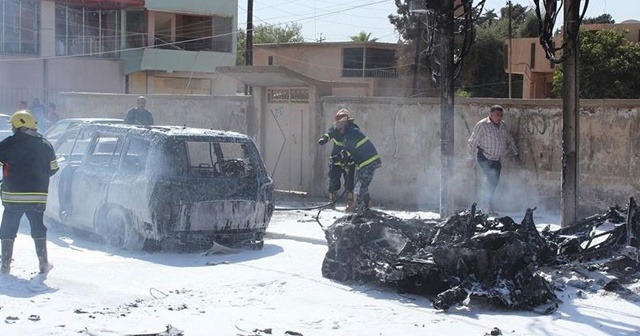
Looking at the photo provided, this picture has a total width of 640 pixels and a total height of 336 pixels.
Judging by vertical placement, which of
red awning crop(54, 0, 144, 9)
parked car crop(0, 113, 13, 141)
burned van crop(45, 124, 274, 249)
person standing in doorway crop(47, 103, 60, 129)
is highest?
red awning crop(54, 0, 144, 9)

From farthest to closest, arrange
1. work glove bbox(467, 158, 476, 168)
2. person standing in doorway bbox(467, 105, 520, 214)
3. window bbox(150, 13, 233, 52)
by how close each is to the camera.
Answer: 1. window bbox(150, 13, 233, 52)
2. work glove bbox(467, 158, 476, 168)
3. person standing in doorway bbox(467, 105, 520, 214)

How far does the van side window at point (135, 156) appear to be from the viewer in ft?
37.9

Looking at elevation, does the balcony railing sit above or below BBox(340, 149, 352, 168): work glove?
above

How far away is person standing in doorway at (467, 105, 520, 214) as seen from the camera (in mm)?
14273

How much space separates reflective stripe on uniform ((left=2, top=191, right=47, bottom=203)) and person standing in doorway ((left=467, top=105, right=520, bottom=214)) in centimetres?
708

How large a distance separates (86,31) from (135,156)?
3470cm

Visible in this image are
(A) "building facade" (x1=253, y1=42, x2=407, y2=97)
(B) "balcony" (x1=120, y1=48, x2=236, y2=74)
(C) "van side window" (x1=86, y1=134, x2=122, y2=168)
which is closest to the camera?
(C) "van side window" (x1=86, y1=134, x2=122, y2=168)

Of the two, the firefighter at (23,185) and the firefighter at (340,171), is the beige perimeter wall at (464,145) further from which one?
the firefighter at (23,185)

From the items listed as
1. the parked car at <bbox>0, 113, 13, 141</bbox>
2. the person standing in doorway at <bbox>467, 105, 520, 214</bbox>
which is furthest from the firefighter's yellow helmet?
the parked car at <bbox>0, 113, 13, 141</bbox>

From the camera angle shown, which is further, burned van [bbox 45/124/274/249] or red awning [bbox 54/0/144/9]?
red awning [bbox 54/0/144/9]

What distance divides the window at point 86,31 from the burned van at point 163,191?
32264 mm

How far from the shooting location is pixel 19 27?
1641 inches

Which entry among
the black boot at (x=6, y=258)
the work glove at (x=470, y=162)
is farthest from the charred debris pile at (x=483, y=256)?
the work glove at (x=470, y=162)

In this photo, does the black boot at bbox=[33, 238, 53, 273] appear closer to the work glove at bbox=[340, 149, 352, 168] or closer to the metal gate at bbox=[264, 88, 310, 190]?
the work glove at bbox=[340, 149, 352, 168]
